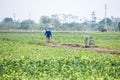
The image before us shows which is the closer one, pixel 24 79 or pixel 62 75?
pixel 24 79

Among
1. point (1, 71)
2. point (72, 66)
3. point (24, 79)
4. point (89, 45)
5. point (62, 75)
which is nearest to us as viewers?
point (24, 79)

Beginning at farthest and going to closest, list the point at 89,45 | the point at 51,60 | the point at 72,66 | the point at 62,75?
the point at 89,45 → the point at 51,60 → the point at 72,66 → the point at 62,75

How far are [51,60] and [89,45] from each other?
40.6 ft

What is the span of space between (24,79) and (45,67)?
2650mm

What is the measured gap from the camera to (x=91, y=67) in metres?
13.5

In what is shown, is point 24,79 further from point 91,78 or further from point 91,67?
point 91,67

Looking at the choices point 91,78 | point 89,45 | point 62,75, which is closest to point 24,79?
point 62,75

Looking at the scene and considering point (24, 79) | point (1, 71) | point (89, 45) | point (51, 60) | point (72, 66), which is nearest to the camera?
point (24, 79)

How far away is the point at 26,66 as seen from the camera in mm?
13172

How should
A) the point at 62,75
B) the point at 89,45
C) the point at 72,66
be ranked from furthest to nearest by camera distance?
the point at 89,45 < the point at 72,66 < the point at 62,75

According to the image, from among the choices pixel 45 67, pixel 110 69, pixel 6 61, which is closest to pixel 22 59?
pixel 6 61

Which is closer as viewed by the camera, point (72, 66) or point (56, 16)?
point (72, 66)

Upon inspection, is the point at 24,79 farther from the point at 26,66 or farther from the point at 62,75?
the point at 26,66

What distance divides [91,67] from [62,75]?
7.43 ft
